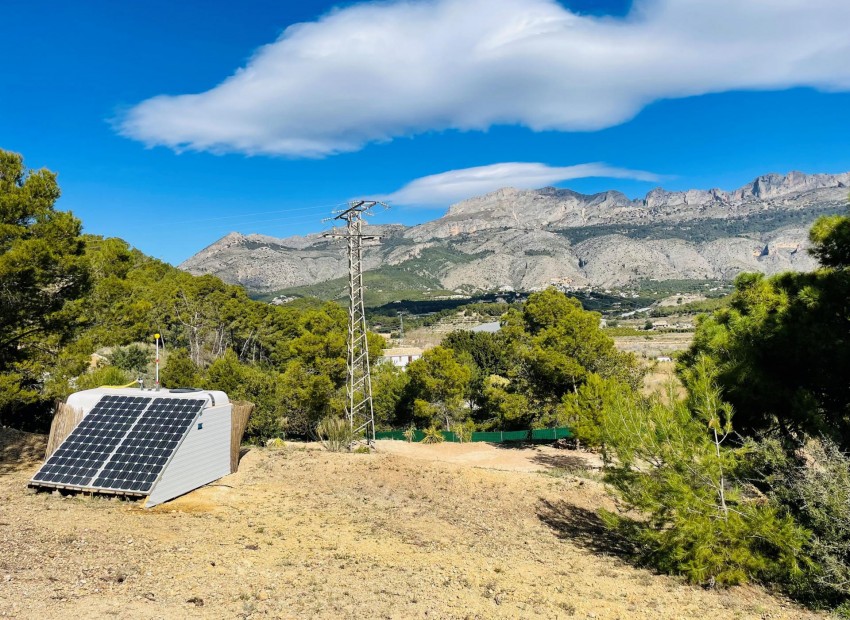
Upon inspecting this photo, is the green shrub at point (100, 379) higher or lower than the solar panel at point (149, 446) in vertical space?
higher

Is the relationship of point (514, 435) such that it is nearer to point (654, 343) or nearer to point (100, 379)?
point (100, 379)

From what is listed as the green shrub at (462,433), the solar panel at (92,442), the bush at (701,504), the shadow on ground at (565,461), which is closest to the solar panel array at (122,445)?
the solar panel at (92,442)

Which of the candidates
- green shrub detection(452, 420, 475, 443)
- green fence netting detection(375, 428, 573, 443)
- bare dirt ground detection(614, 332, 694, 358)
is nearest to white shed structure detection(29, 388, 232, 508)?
green shrub detection(452, 420, 475, 443)

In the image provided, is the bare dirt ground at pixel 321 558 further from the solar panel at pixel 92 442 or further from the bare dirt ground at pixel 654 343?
the bare dirt ground at pixel 654 343

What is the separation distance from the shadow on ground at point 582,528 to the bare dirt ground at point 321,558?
61 mm

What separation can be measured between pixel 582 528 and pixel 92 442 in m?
11.2

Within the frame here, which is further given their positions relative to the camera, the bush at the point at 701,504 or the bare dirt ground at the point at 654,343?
the bare dirt ground at the point at 654,343

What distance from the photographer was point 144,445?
11.0 meters

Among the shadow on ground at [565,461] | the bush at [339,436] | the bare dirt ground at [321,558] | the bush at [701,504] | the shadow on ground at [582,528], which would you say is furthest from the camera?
the shadow on ground at [565,461]

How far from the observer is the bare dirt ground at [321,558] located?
674cm

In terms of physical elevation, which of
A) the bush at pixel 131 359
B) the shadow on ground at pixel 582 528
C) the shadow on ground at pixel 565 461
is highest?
the bush at pixel 131 359

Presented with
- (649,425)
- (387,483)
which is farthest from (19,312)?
(649,425)

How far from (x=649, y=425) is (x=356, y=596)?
5967 mm

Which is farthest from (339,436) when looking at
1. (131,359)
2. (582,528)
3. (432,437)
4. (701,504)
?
(131,359)
